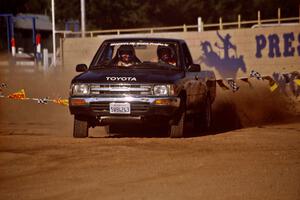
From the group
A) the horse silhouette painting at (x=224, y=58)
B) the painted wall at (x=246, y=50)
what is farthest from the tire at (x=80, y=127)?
the horse silhouette painting at (x=224, y=58)

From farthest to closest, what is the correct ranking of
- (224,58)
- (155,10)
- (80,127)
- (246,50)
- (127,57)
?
(155,10) < (224,58) < (246,50) < (127,57) < (80,127)

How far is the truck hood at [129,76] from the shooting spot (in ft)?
38.4

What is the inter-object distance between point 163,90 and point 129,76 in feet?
1.83

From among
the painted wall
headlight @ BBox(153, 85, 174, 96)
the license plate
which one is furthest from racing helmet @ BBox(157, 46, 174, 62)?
the painted wall

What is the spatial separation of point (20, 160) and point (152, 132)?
15.1ft

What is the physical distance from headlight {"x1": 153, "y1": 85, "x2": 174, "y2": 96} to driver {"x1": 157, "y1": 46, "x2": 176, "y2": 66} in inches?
50.9

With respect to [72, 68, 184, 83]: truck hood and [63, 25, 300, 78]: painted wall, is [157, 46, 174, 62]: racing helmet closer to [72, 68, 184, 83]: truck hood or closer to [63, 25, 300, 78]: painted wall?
[72, 68, 184, 83]: truck hood

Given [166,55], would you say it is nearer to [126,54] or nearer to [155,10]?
[126,54]

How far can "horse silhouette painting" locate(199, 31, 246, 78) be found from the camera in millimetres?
25734

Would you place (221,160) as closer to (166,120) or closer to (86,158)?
(86,158)

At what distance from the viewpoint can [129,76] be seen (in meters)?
11.8

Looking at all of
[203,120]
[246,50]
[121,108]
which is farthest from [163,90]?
[246,50]

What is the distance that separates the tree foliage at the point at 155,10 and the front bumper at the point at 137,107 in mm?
50458

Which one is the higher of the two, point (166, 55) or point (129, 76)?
point (166, 55)
